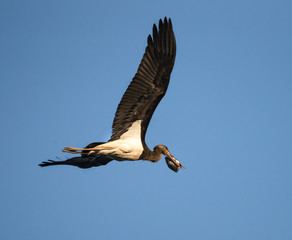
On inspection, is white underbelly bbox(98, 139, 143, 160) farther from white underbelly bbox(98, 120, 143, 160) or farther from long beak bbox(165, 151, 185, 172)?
long beak bbox(165, 151, 185, 172)

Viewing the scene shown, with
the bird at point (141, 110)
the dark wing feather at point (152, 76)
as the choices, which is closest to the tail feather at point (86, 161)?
the bird at point (141, 110)

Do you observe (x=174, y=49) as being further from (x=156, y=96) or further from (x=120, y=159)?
(x=120, y=159)

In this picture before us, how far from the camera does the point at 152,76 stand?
12.4 m

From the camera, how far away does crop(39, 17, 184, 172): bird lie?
12.3 meters

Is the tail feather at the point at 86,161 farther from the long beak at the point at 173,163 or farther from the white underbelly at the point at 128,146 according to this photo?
the long beak at the point at 173,163

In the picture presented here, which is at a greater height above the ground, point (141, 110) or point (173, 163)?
point (141, 110)

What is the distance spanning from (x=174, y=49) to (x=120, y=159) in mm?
2605

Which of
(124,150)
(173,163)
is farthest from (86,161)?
(173,163)

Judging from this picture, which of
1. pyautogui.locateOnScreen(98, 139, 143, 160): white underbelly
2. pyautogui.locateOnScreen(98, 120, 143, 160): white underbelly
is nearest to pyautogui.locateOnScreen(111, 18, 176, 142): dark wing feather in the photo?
pyautogui.locateOnScreen(98, 120, 143, 160): white underbelly

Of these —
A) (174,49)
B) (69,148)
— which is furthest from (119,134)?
(174,49)

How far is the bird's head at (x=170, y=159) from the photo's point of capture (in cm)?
1335

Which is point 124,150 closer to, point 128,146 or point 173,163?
point 128,146

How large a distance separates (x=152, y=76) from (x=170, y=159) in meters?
2.03

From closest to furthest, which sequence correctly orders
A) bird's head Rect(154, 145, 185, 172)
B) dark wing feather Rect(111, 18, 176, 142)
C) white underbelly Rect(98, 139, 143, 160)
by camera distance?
dark wing feather Rect(111, 18, 176, 142) → white underbelly Rect(98, 139, 143, 160) → bird's head Rect(154, 145, 185, 172)
